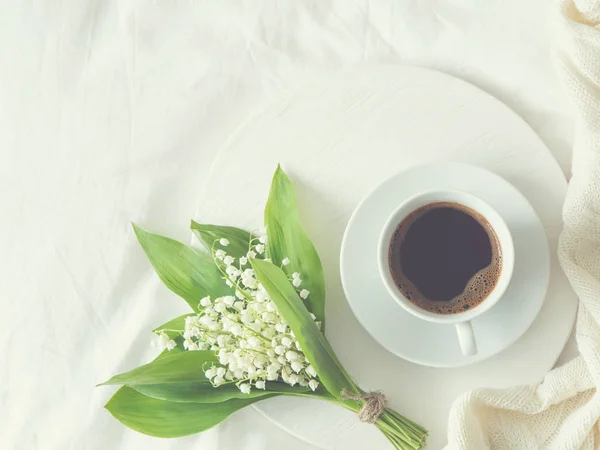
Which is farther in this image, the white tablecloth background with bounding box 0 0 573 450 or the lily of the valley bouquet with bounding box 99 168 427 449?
the white tablecloth background with bounding box 0 0 573 450

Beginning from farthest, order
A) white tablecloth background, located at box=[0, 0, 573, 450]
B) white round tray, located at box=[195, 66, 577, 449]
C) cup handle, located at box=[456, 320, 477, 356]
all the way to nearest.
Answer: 1. white tablecloth background, located at box=[0, 0, 573, 450]
2. white round tray, located at box=[195, 66, 577, 449]
3. cup handle, located at box=[456, 320, 477, 356]

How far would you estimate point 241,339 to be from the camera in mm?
883

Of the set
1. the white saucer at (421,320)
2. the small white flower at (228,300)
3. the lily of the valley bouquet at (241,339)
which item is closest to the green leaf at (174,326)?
the lily of the valley bouquet at (241,339)

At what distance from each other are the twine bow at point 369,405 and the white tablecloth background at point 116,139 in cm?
16

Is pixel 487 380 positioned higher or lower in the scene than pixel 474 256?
lower

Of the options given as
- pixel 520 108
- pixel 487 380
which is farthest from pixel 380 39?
pixel 487 380

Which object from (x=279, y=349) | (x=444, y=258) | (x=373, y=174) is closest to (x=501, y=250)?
(x=444, y=258)

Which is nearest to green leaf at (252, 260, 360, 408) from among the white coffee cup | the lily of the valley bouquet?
the lily of the valley bouquet

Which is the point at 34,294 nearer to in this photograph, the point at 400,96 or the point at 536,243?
the point at 400,96

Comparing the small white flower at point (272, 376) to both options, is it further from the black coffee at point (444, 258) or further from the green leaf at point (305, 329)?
the black coffee at point (444, 258)

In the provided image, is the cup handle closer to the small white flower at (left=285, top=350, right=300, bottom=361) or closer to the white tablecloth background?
the small white flower at (left=285, top=350, right=300, bottom=361)

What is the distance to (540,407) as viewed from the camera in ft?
2.86

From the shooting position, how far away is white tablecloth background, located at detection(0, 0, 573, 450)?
100cm

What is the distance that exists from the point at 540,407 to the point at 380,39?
1.82 feet
